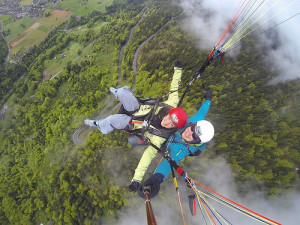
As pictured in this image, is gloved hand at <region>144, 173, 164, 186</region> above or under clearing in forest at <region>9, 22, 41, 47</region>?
under

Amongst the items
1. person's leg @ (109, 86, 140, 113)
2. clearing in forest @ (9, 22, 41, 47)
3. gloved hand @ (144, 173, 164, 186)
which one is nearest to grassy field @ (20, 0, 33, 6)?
clearing in forest @ (9, 22, 41, 47)

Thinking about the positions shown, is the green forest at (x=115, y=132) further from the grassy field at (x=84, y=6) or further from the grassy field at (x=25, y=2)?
the grassy field at (x=25, y=2)

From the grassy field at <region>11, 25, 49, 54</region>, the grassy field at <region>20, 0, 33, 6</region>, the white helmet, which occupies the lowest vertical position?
the white helmet

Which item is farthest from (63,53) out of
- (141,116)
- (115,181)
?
(141,116)

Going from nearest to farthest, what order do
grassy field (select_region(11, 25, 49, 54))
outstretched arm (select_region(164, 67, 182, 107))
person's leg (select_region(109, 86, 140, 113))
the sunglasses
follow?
the sunglasses, person's leg (select_region(109, 86, 140, 113)), outstretched arm (select_region(164, 67, 182, 107)), grassy field (select_region(11, 25, 49, 54))

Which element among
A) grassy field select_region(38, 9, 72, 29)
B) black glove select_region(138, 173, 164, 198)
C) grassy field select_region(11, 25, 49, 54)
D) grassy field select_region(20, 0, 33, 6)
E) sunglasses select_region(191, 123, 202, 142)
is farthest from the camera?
grassy field select_region(20, 0, 33, 6)

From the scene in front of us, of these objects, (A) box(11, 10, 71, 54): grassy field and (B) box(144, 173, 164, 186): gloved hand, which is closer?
(B) box(144, 173, 164, 186): gloved hand

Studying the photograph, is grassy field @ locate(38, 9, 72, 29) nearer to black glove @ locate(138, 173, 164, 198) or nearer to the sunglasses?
black glove @ locate(138, 173, 164, 198)
